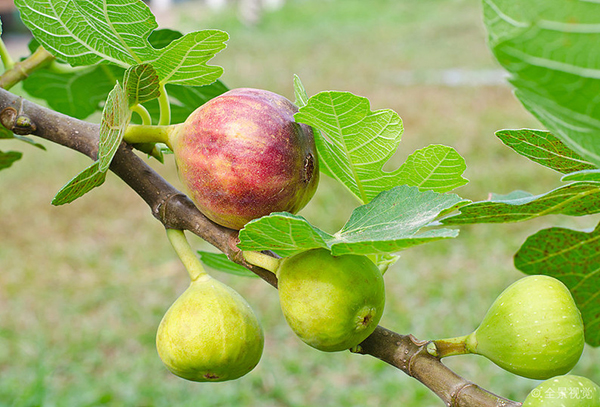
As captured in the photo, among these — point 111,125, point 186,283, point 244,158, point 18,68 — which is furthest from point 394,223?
point 186,283

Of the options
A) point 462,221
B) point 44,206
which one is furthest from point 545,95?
point 44,206

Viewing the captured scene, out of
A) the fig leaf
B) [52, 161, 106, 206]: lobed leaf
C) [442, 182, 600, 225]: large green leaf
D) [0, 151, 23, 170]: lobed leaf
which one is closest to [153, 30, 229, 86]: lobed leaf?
the fig leaf

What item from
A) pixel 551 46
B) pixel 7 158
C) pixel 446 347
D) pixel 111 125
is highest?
pixel 551 46

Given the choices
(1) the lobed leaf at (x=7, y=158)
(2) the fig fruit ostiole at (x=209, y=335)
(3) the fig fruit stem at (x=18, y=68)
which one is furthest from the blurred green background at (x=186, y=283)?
(2) the fig fruit ostiole at (x=209, y=335)

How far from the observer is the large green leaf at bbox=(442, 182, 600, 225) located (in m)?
0.42

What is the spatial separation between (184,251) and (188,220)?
0.04 m

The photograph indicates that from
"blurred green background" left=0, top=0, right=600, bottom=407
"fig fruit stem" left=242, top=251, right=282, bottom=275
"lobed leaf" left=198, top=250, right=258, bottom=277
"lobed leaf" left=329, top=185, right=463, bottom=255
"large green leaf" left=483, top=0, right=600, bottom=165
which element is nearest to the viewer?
"large green leaf" left=483, top=0, right=600, bottom=165

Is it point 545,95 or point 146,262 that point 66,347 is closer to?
point 146,262

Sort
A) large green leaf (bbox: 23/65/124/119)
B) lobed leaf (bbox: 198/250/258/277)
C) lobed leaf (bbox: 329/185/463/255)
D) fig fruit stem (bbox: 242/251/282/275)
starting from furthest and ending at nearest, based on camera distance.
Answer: large green leaf (bbox: 23/65/124/119) < lobed leaf (bbox: 198/250/258/277) < fig fruit stem (bbox: 242/251/282/275) < lobed leaf (bbox: 329/185/463/255)

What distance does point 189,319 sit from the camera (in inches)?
19.2

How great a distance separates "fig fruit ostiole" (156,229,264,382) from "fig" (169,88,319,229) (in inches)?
2.8

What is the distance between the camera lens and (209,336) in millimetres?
480

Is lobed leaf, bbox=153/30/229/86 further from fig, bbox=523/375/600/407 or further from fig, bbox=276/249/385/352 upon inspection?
fig, bbox=523/375/600/407

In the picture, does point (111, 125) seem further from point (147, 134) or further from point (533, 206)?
point (533, 206)
